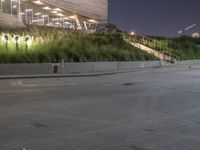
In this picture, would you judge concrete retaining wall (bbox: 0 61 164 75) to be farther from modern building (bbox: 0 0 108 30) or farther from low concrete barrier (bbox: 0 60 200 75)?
modern building (bbox: 0 0 108 30)

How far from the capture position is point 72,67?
Result: 1064 inches

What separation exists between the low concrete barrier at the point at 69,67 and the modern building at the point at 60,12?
53.0ft

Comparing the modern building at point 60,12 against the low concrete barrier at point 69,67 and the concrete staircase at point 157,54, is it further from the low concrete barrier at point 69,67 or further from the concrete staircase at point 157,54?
the low concrete barrier at point 69,67

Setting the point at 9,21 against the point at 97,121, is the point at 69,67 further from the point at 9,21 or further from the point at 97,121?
the point at 97,121

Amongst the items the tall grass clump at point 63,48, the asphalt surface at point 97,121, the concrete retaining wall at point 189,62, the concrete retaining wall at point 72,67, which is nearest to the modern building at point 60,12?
the tall grass clump at point 63,48

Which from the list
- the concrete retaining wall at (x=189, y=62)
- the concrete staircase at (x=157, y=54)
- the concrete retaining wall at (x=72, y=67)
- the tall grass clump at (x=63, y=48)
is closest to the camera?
the concrete retaining wall at (x=72, y=67)

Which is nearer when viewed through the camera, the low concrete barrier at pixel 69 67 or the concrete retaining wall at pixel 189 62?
the low concrete barrier at pixel 69 67

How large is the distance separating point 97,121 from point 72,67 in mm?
18414

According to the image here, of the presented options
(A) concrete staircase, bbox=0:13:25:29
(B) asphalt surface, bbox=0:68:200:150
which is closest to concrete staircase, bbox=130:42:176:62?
(A) concrete staircase, bbox=0:13:25:29

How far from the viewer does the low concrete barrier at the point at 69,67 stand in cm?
2342

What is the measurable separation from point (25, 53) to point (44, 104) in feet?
48.4

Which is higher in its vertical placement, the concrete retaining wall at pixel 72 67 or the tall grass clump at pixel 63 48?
the tall grass clump at pixel 63 48

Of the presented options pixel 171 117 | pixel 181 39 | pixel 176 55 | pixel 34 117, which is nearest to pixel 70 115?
pixel 34 117

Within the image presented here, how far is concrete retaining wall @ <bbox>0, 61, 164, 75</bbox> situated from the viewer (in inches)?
921
